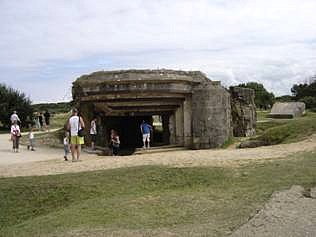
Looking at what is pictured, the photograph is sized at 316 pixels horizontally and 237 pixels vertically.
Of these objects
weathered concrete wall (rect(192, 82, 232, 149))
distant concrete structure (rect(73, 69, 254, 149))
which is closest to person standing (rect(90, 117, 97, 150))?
distant concrete structure (rect(73, 69, 254, 149))

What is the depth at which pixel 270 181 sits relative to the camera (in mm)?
10992

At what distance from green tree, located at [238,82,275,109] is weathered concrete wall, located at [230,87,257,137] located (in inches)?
1802

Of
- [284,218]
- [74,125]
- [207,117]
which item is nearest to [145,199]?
[284,218]

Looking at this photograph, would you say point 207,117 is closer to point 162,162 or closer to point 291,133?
point 291,133

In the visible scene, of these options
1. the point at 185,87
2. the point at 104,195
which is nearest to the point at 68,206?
the point at 104,195

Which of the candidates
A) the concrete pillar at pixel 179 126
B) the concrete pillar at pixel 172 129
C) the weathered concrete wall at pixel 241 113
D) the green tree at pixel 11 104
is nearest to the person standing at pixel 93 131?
the concrete pillar at pixel 172 129

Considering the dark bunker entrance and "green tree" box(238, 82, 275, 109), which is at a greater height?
"green tree" box(238, 82, 275, 109)

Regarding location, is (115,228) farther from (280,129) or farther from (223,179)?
(280,129)

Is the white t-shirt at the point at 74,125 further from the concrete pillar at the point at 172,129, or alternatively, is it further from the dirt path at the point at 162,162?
the concrete pillar at the point at 172,129

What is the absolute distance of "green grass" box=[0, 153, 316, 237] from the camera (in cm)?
814

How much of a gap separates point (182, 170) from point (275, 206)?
4130mm

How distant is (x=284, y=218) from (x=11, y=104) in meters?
35.5

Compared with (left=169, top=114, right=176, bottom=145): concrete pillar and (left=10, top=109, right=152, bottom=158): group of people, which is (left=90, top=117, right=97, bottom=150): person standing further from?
(left=169, top=114, right=176, bottom=145): concrete pillar

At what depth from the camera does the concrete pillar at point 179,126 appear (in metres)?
23.4
